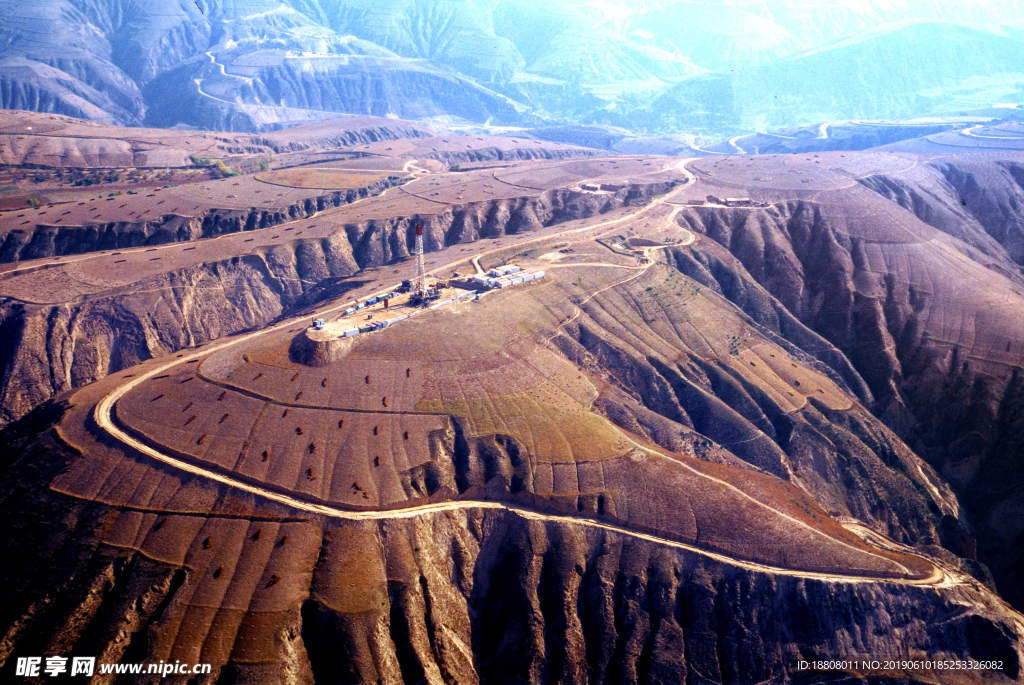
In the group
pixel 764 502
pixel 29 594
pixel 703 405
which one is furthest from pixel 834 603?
pixel 29 594

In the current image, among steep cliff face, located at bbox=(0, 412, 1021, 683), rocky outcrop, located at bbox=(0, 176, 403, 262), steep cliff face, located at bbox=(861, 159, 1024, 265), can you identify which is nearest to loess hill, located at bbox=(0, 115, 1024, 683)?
steep cliff face, located at bbox=(0, 412, 1021, 683)

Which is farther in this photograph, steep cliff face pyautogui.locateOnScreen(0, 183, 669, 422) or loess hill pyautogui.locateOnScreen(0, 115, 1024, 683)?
steep cliff face pyautogui.locateOnScreen(0, 183, 669, 422)

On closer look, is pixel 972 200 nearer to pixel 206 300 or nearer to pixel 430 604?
pixel 430 604

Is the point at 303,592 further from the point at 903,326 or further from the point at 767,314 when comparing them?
the point at 903,326

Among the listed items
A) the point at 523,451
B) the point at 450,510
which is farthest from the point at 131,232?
the point at 523,451

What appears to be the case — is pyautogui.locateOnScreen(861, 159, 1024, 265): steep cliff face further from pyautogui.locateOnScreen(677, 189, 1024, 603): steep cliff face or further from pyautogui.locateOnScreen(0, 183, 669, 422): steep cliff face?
pyautogui.locateOnScreen(0, 183, 669, 422): steep cliff face

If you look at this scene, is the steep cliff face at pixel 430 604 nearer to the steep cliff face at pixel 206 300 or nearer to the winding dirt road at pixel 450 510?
the winding dirt road at pixel 450 510
